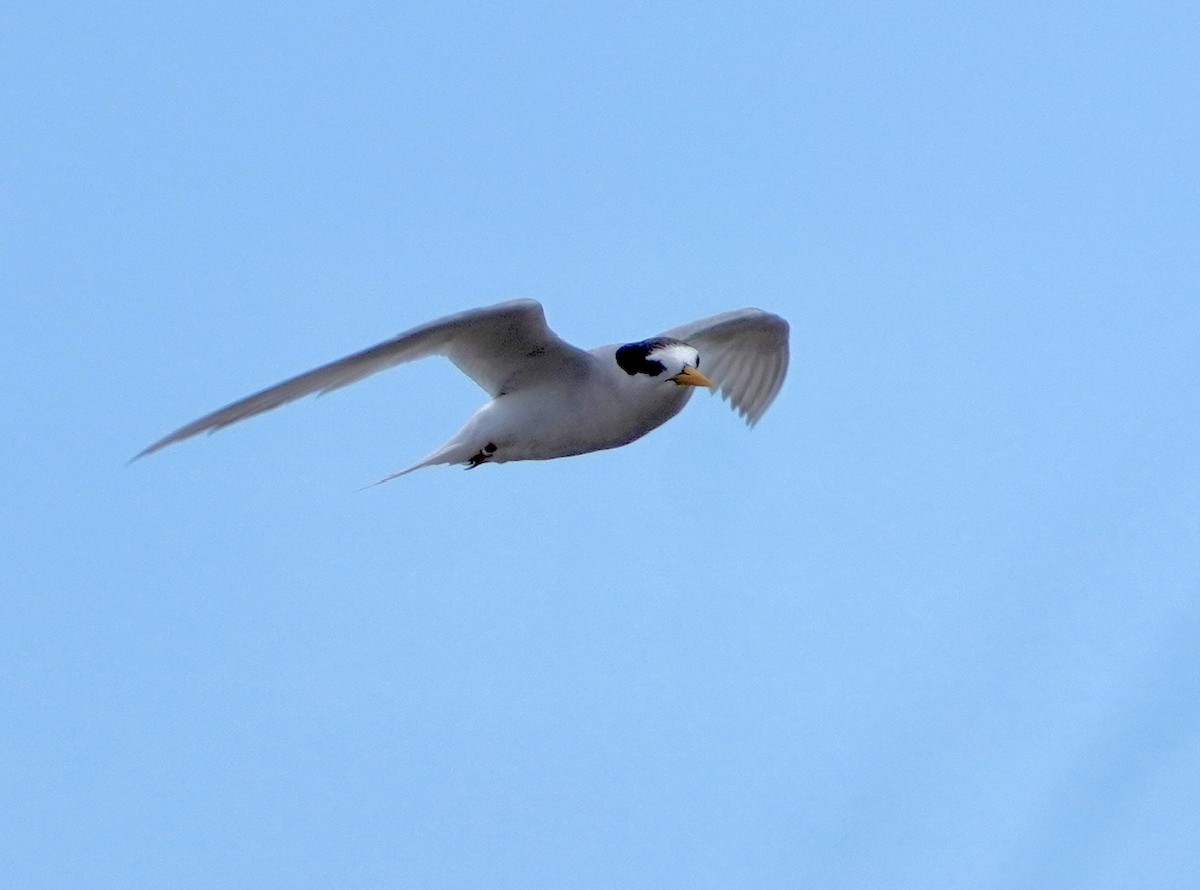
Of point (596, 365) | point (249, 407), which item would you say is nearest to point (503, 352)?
point (596, 365)

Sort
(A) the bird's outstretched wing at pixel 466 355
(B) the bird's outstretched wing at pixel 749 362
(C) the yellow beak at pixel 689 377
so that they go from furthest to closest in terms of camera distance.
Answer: (B) the bird's outstretched wing at pixel 749 362 → (C) the yellow beak at pixel 689 377 → (A) the bird's outstretched wing at pixel 466 355

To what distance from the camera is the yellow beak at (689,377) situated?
14383mm

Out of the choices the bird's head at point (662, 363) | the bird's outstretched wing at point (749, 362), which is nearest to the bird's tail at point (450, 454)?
the bird's head at point (662, 363)

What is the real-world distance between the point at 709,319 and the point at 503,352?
3953 mm

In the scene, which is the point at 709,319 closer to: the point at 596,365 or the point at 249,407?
the point at 596,365

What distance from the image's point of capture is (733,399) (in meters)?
18.9

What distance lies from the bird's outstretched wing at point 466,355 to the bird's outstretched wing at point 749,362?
12.8 ft

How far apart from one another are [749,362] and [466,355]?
4.87m

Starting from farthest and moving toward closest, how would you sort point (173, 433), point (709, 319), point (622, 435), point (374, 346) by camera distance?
point (709, 319) → point (622, 435) → point (374, 346) → point (173, 433)

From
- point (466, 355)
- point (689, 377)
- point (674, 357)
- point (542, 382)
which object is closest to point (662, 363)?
point (674, 357)

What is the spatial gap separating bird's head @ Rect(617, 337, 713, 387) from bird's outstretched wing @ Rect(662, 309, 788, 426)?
12.6 feet

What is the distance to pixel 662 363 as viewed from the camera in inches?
570

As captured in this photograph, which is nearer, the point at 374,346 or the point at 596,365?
the point at 374,346

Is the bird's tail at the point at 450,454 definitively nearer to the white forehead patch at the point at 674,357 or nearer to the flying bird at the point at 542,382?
the flying bird at the point at 542,382
